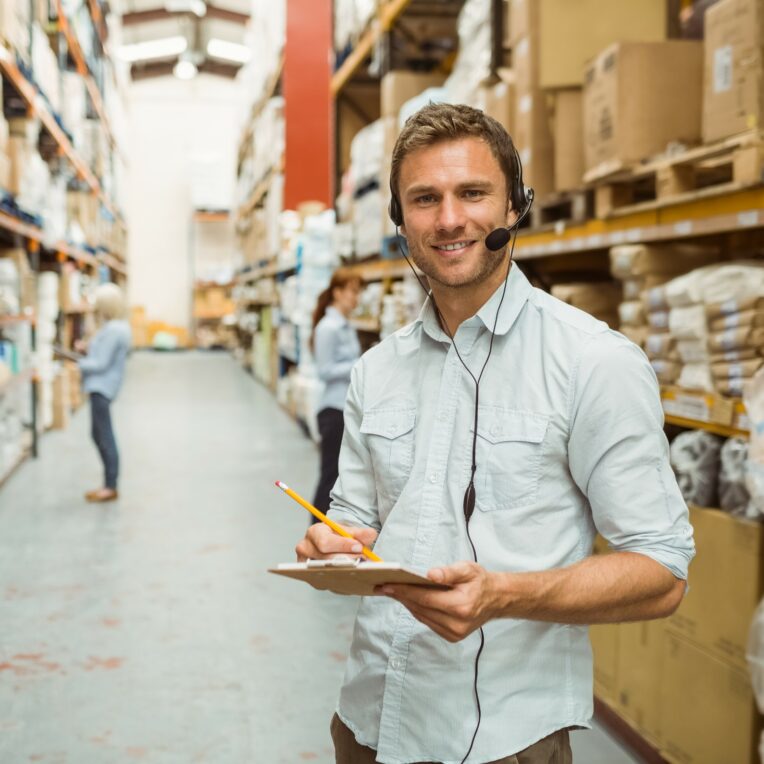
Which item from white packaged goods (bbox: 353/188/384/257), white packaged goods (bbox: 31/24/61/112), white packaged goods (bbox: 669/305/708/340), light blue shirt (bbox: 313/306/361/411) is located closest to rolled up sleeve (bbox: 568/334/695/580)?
white packaged goods (bbox: 669/305/708/340)

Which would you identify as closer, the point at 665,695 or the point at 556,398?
the point at 556,398

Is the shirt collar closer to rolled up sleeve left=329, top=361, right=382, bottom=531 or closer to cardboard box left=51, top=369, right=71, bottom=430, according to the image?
rolled up sleeve left=329, top=361, right=382, bottom=531

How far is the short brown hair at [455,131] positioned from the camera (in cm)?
135

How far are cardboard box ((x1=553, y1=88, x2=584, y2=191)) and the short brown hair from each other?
2.03 metres

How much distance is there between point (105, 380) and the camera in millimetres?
5992

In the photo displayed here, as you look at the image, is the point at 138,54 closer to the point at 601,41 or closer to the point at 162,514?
the point at 162,514

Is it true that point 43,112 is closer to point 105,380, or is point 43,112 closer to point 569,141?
point 105,380

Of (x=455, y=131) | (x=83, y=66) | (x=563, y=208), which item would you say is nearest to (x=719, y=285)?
A: (x=563, y=208)

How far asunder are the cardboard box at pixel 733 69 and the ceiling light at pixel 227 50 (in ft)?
67.7

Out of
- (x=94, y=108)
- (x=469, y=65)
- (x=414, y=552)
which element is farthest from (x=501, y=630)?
(x=94, y=108)

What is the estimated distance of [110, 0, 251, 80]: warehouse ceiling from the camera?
66.8ft

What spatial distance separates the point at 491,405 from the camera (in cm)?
137

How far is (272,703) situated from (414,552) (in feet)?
6.68

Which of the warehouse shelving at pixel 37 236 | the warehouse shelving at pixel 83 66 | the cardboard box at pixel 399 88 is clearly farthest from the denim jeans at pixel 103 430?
the warehouse shelving at pixel 83 66
